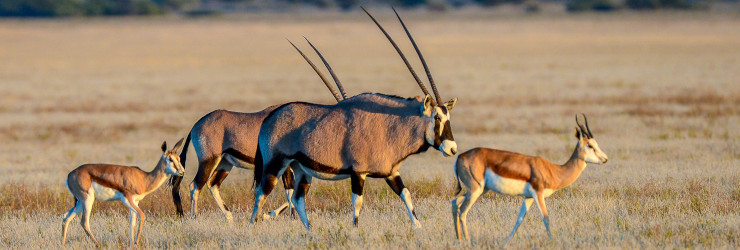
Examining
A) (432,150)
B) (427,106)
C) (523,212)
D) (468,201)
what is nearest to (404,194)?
(427,106)

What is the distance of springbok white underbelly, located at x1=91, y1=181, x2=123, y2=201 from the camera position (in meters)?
8.87

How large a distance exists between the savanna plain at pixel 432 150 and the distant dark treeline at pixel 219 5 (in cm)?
3473

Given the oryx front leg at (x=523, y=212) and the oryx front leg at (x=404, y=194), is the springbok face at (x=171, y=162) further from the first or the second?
the oryx front leg at (x=523, y=212)

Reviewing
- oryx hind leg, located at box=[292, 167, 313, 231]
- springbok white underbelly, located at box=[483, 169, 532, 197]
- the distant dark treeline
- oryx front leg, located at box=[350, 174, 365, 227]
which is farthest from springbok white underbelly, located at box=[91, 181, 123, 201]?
the distant dark treeline

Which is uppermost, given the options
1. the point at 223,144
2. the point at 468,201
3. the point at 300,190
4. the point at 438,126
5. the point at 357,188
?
the point at 438,126

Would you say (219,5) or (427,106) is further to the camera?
(219,5)

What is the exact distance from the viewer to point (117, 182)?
891cm

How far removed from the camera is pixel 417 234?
9477mm

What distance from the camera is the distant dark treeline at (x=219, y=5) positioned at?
103531 mm

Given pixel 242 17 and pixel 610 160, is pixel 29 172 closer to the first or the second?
pixel 610 160

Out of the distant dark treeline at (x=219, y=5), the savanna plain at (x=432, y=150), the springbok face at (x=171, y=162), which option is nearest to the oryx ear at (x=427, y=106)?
the savanna plain at (x=432, y=150)

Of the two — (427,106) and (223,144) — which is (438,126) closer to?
(427,106)

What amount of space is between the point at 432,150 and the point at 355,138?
8.31 meters

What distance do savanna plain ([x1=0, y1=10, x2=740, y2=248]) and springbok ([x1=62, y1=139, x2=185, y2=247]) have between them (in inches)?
27.1
